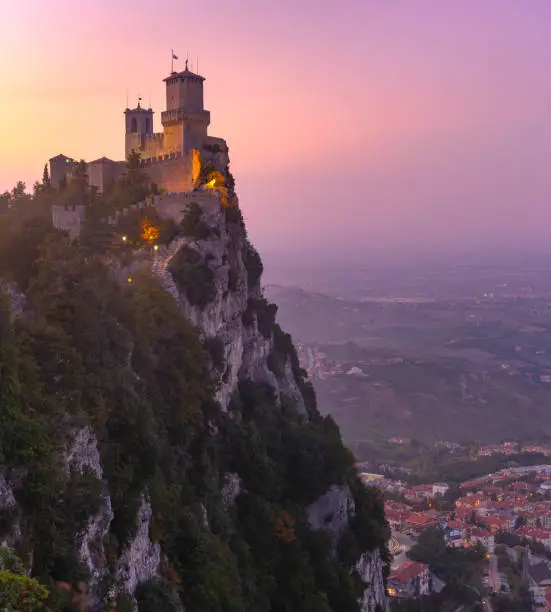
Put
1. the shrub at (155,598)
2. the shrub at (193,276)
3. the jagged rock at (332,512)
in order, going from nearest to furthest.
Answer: the shrub at (155,598) < the shrub at (193,276) < the jagged rock at (332,512)

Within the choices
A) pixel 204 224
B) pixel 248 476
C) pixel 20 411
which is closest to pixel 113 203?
pixel 204 224

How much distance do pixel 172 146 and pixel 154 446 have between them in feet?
68.8

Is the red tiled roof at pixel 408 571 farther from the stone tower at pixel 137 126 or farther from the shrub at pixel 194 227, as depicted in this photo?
the stone tower at pixel 137 126

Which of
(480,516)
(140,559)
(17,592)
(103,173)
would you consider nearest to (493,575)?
(480,516)

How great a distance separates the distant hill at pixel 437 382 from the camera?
112938 millimetres

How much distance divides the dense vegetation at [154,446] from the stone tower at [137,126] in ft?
15.5

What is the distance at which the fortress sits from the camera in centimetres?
3575

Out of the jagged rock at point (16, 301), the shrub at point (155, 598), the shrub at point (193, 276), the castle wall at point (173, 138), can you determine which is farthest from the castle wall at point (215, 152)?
the shrub at point (155, 598)

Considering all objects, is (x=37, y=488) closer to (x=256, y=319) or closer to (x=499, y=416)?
(x=256, y=319)

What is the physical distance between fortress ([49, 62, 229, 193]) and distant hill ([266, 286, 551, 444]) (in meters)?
67.8

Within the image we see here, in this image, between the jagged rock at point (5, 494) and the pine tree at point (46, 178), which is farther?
the pine tree at point (46, 178)

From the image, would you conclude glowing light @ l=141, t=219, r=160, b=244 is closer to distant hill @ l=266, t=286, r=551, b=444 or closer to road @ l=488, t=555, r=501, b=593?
road @ l=488, t=555, r=501, b=593

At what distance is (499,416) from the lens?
118312 millimetres

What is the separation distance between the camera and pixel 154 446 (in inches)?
761
